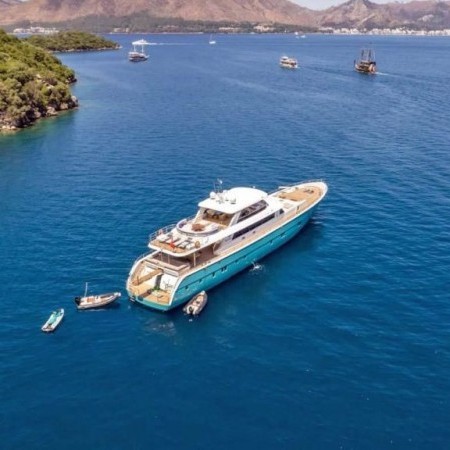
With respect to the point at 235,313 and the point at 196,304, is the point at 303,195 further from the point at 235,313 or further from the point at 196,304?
the point at 196,304

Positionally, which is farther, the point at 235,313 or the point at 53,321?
the point at 235,313

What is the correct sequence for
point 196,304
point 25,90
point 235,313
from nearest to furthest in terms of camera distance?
point 196,304 < point 235,313 < point 25,90

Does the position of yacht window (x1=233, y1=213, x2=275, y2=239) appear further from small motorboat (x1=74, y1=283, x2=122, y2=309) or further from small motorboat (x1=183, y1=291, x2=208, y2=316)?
small motorboat (x1=74, y1=283, x2=122, y2=309)

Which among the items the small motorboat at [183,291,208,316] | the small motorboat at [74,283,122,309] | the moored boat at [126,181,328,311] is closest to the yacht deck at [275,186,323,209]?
the moored boat at [126,181,328,311]

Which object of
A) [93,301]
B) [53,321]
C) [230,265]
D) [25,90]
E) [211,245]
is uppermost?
[25,90]

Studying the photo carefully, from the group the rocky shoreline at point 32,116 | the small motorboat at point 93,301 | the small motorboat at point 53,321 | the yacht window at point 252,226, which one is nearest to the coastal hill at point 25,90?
the rocky shoreline at point 32,116

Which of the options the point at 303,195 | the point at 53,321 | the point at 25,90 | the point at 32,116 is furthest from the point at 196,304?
the point at 25,90

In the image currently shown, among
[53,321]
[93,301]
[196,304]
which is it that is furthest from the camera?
[196,304]

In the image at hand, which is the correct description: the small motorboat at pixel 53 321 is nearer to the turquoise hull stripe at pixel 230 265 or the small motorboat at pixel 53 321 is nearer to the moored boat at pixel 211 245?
the moored boat at pixel 211 245
